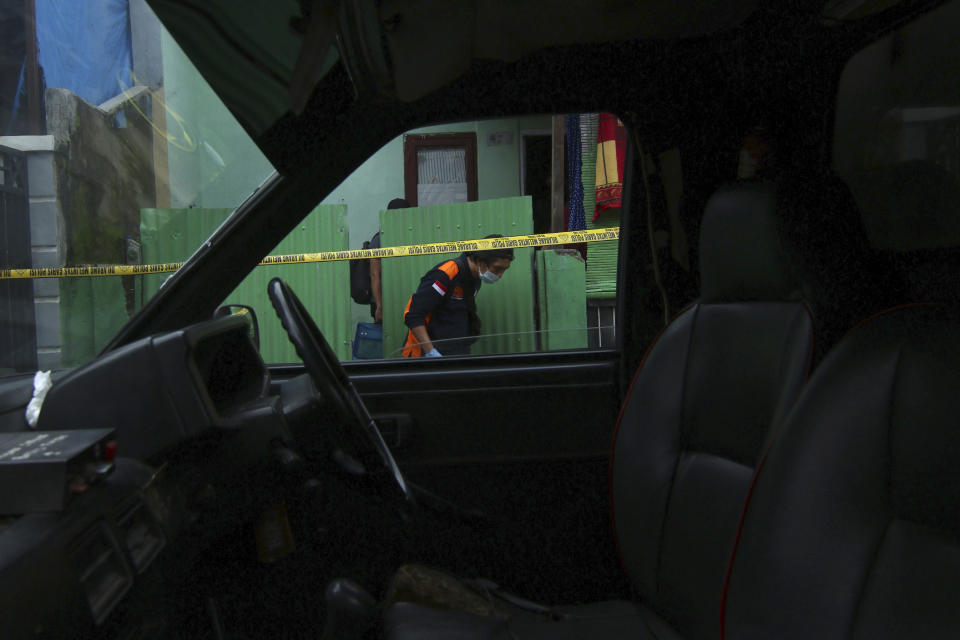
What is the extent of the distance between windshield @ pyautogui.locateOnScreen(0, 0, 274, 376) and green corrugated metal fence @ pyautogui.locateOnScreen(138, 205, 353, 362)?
2 cm

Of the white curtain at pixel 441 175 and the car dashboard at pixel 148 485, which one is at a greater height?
the white curtain at pixel 441 175

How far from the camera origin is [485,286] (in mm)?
2873

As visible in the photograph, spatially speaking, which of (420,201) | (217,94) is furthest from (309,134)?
(420,201)

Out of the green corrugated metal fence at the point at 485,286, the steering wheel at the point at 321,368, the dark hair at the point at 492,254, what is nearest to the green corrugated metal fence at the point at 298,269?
the green corrugated metal fence at the point at 485,286

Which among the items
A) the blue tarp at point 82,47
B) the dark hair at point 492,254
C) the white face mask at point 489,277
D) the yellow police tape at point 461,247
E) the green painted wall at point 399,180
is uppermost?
the blue tarp at point 82,47

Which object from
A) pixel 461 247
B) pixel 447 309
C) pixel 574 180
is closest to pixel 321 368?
pixel 447 309

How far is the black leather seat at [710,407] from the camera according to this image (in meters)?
1.00

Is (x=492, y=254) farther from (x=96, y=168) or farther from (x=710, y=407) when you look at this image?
(x=710, y=407)

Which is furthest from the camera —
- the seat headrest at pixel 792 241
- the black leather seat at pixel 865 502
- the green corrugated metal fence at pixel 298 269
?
the green corrugated metal fence at pixel 298 269

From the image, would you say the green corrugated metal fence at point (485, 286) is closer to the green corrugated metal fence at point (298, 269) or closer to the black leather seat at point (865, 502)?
the green corrugated metal fence at point (298, 269)

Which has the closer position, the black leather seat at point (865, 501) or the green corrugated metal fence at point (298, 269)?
the black leather seat at point (865, 501)

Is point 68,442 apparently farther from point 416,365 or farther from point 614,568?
point 614,568

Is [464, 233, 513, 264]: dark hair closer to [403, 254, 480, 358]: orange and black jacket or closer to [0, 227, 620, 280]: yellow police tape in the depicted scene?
[0, 227, 620, 280]: yellow police tape

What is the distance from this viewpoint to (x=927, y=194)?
111 centimetres
